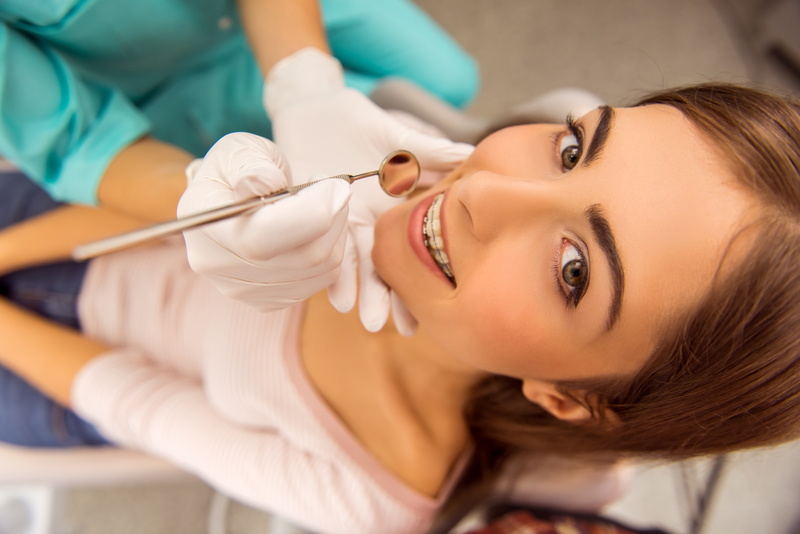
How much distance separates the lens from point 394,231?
66 centimetres

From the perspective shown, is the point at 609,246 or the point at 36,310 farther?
the point at 36,310

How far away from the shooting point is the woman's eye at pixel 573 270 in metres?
0.56

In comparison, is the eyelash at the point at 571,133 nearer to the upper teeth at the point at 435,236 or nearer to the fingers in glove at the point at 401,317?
the upper teeth at the point at 435,236

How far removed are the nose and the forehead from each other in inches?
2.0

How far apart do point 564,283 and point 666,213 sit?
142mm

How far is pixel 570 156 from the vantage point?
62cm

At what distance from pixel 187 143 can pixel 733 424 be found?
130 centimetres

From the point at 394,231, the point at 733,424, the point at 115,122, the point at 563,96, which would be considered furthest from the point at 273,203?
the point at 563,96

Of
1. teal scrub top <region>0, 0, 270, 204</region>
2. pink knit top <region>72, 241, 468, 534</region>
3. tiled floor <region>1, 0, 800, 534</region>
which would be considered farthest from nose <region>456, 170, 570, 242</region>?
tiled floor <region>1, 0, 800, 534</region>

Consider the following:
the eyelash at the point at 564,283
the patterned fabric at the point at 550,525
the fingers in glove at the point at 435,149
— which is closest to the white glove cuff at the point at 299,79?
the fingers in glove at the point at 435,149

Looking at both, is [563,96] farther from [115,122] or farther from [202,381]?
[202,381]

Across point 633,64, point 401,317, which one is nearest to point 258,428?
point 401,317

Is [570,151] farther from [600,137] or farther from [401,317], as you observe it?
[401,317]

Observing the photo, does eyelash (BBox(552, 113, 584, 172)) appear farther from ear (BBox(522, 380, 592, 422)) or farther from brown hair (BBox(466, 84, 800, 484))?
ear (BBox(522, 380, 592, 422))
